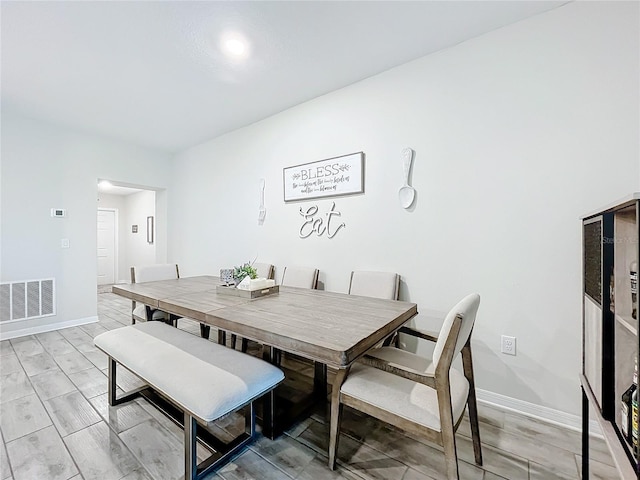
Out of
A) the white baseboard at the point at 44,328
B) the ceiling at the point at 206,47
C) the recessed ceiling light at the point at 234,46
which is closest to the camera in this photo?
the ceiling at the point at 206,47

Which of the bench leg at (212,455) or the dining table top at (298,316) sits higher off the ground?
the dining table top at (298,316)

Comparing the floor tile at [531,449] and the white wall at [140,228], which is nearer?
the floor tile at [531,449]

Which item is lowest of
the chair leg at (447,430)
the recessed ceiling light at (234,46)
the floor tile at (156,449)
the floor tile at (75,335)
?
the floor tile at (156,449)

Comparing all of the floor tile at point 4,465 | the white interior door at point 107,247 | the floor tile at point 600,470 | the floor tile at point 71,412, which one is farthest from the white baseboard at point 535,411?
the white interior door at point 107,247

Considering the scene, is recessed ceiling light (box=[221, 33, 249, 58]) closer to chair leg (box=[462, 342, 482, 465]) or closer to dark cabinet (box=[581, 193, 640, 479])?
dark cabinet (box=[581, 193, 640, 479])

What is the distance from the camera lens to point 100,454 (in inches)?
58.6

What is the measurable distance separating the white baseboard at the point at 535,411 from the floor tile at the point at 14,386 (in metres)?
3.37

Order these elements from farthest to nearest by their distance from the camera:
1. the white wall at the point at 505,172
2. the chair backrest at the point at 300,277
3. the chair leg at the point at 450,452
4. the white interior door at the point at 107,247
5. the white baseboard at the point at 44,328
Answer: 1. the white interior door at the point at 107,247
2. the white baseboard at the point at 44,328
3. the chair backrest at the point at 300,277
4. the white wall at the point at 505,172
5. the chair leg at the point at 450,452

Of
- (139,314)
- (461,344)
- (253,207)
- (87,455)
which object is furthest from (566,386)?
(139,314)

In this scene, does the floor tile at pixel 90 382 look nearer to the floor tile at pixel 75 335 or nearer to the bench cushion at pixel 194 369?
the bench cushion at pixel 194 369

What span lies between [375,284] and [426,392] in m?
1.14

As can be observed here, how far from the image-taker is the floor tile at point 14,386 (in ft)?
6.63

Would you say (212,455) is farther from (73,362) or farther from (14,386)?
(73,362)

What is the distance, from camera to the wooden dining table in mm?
1135
